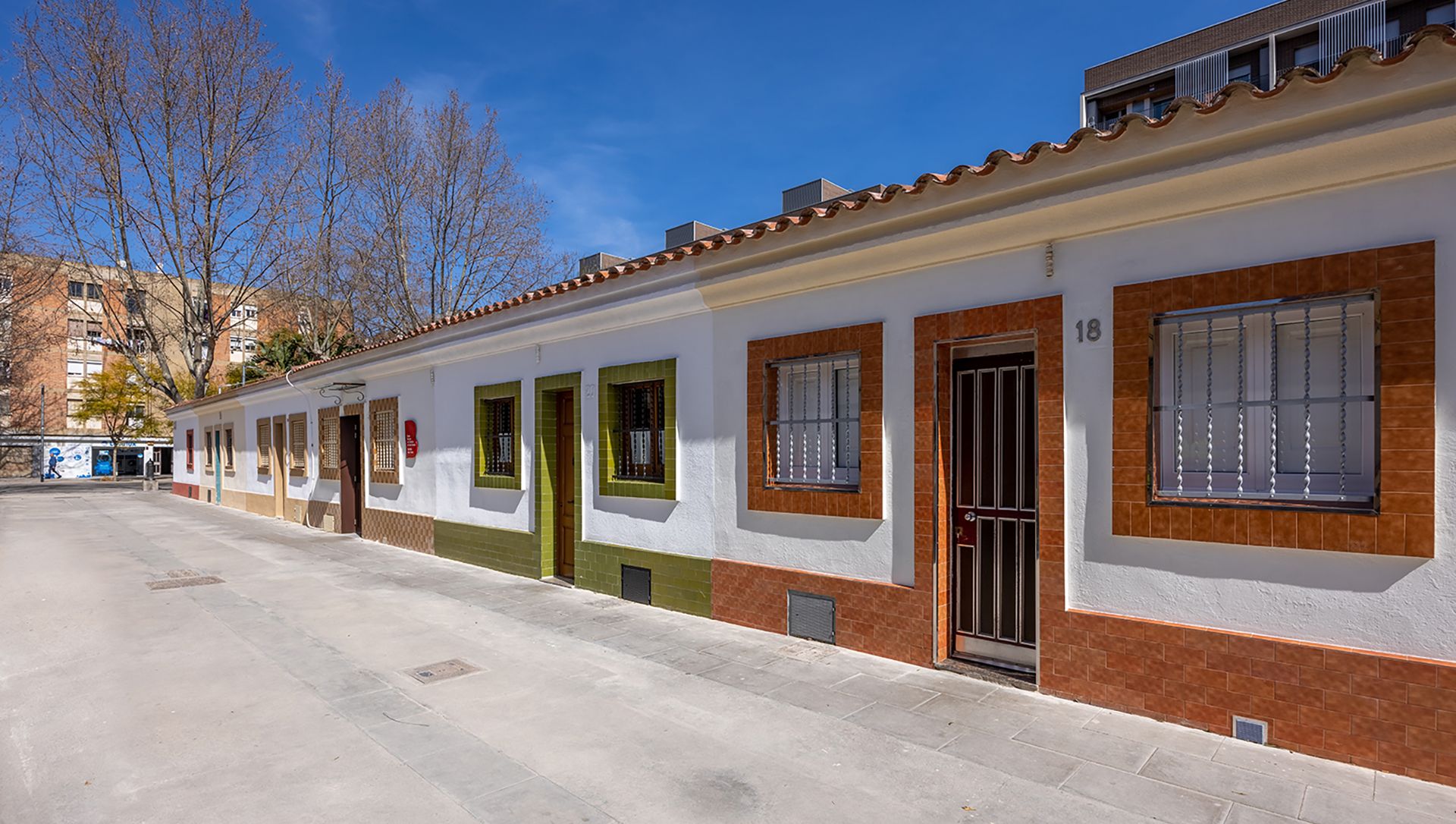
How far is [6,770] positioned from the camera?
3.90m

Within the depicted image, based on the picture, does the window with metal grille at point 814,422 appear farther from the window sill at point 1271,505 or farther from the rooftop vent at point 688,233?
the rooftop vent at point 688,233

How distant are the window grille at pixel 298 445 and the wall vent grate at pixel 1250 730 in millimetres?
17453

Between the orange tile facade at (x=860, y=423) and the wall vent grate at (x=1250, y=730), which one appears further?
the orange tile facade at (x=860, y=423)

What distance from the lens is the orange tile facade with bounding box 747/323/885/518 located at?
573cm

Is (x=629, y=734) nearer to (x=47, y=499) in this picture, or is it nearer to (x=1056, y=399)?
(x=1056, y=399)

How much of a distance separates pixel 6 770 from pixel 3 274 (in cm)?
3456

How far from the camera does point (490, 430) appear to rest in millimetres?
10445

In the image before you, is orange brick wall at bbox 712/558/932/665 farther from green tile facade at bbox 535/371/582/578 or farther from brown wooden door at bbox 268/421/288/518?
brown wooden door at bbox 268/421/288/518

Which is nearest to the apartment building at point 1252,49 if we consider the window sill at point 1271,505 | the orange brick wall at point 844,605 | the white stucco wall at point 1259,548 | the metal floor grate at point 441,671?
the white stucco wall at point 1259,548

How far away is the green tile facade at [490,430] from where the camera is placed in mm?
9602

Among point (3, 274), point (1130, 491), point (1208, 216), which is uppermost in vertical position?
point (3, 274)

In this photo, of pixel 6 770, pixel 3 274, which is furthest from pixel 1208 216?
pixel 3 274

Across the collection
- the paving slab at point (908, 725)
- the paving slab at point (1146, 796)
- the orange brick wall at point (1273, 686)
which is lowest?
the paving slab at point (908, 725)

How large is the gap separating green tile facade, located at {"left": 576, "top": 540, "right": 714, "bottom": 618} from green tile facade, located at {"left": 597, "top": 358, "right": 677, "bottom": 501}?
0.63 metres
